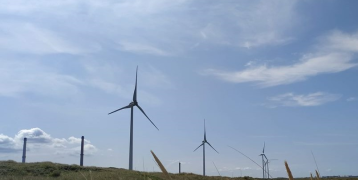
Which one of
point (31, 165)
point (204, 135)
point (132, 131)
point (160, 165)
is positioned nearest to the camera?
point (160, 165)

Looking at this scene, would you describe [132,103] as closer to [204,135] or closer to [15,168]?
[15,168]

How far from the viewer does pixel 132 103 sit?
70.3m

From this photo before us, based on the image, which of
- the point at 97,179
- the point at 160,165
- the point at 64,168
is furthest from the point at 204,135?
the point at 160,165

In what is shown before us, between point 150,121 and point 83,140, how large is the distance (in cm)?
4518

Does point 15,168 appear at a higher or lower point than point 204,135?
lower

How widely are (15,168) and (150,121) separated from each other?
21342mm

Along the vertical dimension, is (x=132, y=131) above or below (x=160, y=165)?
above

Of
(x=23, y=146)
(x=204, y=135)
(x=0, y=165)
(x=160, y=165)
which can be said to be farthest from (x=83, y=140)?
(x=160, y=165)

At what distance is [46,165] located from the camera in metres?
61.7

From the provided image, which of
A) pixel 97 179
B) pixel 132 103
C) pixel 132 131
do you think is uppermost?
pixel 132 103

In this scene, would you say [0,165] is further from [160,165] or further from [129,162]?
[160,165]

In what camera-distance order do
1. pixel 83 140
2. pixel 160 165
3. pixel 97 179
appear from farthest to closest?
pixel 83 140 < pixel 97 179 < pixel 160 165

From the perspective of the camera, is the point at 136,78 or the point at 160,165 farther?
the point at 136,78

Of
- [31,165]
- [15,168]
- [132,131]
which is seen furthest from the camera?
[132,131]
